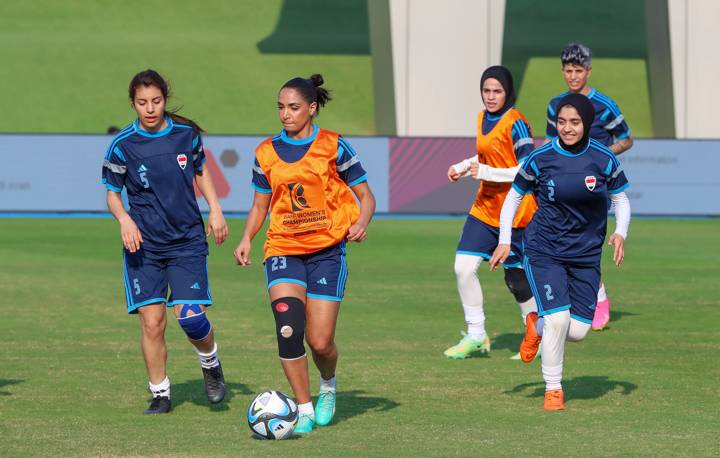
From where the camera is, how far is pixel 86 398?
8.91 metres

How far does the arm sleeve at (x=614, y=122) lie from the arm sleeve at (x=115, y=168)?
4987 millimetres

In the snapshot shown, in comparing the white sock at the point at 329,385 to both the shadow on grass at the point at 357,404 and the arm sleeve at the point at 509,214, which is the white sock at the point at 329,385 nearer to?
the shadow on grass at the point at 357,404

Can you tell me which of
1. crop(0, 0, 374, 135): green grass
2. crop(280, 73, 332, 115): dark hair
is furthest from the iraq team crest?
crop(0, 0, 374, 135): green grass

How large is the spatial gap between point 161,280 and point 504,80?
3.35 metres

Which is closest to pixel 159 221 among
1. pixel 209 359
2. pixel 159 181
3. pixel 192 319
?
pixel 159 181

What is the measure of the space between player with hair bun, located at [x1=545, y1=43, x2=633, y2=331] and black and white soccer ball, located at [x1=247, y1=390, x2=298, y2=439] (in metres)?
4.62

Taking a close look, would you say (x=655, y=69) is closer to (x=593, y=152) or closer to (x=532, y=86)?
(x=532, y=86)

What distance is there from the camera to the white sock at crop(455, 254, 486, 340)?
10852mm

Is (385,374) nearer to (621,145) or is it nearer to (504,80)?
(504,80)

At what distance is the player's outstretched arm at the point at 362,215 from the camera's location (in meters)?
7.90

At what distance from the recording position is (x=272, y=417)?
7.50m

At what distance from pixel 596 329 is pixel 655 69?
21.5 m

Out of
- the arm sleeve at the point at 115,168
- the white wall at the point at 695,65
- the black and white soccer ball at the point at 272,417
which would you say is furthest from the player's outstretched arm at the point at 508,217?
the white wall at the point at 695,65

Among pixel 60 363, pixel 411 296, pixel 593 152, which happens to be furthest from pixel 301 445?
pixel 411 296
